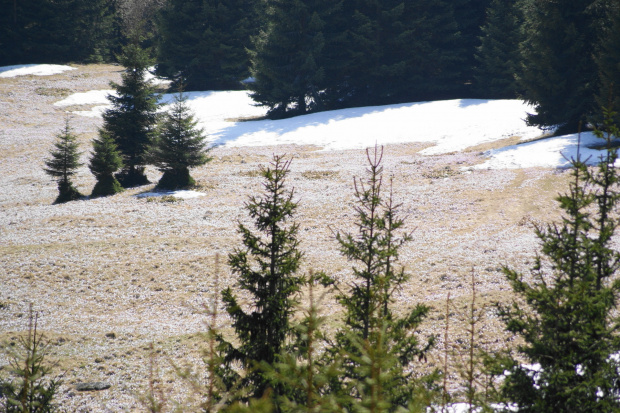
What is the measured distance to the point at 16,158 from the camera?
29578 mm

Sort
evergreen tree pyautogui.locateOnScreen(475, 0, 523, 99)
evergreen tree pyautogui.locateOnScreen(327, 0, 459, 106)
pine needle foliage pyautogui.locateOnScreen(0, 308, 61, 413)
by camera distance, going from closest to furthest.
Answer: pine needle foliage pyautogui.locateOnScreen(0, 308, 61, 413)
evergreen tree pyautogui.locateOnScreen(475, 0, 523, 99)
evergreen tree pyautogui.locateOnScreen(327, 0, 459, 106)

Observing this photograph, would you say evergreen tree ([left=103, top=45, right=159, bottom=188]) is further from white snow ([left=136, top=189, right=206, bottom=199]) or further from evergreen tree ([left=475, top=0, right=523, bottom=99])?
evergreen tree ([left=475, top=0, right=523, bottom=99])

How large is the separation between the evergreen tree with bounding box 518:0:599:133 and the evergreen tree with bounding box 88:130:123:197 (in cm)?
2234

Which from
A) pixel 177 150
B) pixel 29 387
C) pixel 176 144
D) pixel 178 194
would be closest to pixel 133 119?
pixel 176 144

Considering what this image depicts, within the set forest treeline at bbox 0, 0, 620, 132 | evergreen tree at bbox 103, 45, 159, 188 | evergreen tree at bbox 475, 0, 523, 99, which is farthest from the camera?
evergreen tree at bbox 475, 0, 523, 99

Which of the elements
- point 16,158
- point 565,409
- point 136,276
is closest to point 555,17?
point 136,276

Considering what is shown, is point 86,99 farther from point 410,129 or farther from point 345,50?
point 410,129

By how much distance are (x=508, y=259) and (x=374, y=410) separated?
1219 centimetres

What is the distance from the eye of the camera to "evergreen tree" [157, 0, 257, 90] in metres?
46.7

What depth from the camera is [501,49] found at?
38.8m

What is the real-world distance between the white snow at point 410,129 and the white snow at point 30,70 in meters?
8.78

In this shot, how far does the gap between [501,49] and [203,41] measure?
88.7 ft

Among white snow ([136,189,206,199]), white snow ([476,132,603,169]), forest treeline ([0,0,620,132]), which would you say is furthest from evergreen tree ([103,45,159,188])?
white snow ([476,132,603,169])

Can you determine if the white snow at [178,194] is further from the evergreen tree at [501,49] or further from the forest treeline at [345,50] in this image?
the evergreen tree at [501,49]
